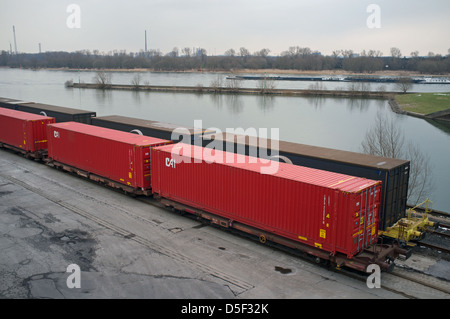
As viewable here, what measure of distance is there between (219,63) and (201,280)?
587 ft

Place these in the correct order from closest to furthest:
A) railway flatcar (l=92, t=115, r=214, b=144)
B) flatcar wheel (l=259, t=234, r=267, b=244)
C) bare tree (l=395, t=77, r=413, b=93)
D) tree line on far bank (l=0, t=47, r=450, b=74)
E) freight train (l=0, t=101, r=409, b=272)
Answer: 1. freight train (l=0, t=101, r=409, b=272)
2. flatcar wheel (l=259, t=234, r=267, b=244)
3. railway flatcar (l=92, t=115, r=214, b=144)
4. bare tree (l=395, t=77, r=413, b=93)
5. tree line on far bank (l=0, t=47, r=450, b=74)

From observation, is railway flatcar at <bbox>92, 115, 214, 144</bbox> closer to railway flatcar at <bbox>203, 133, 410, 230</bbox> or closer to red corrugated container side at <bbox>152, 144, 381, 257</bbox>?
red corrugated container side at <bbox>152, 144, 381, 257</bbox>

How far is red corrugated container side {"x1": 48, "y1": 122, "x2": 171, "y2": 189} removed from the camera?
20141 mm

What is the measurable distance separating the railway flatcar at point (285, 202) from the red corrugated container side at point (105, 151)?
7.60 feet

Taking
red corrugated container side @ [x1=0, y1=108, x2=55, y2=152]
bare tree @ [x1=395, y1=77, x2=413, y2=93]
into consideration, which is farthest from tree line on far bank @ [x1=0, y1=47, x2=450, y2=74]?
red corrugated container side @ [x1=0, y1=108, x2=55, y2=152]

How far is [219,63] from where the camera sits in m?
185

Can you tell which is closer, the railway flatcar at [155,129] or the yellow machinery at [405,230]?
the yellow machinery at [405,230]

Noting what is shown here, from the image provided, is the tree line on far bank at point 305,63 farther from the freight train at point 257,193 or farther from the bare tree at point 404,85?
the freight train at point 257,193

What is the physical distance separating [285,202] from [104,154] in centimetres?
1214

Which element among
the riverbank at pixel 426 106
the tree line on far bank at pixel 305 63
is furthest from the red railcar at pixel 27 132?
the tree line on far bank at pixel 305 63

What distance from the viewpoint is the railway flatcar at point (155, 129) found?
2230 centimetres

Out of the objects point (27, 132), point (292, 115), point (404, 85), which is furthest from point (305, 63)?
point (27, 132)

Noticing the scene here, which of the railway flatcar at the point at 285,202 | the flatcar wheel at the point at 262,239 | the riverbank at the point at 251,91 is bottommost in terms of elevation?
the flatcar wheel at the point at 262,239
